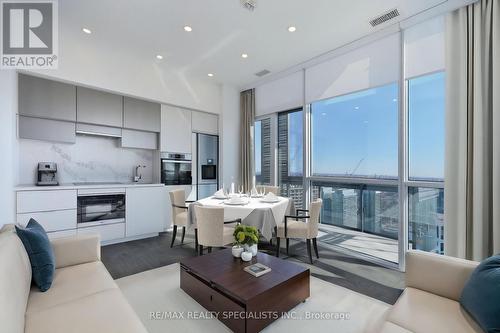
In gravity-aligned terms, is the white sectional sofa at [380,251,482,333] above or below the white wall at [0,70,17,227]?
below

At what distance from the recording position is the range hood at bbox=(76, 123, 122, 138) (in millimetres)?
4043

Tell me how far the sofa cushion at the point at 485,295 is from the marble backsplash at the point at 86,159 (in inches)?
200

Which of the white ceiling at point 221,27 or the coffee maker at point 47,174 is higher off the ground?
the white ceiling at point 221,27

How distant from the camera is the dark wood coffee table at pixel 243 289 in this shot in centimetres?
182

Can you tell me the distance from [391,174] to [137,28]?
4.15 meters

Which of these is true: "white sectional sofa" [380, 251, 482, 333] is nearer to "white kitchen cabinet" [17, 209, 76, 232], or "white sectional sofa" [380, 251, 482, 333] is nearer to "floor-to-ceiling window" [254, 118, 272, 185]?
"floor-to-ceiling window" [254, 118, 272, 185]

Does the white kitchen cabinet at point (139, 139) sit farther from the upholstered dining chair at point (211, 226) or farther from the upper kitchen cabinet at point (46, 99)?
the upholstered dining chair at point (211, 226)

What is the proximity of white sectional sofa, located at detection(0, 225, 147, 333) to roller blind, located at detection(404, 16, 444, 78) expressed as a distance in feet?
12.9

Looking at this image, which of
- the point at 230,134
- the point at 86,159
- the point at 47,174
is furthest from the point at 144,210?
the point at 230,134

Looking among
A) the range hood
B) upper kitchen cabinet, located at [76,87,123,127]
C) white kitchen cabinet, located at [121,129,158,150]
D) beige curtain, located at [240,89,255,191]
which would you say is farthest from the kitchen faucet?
beige curtain, located at [240,89,255,191]

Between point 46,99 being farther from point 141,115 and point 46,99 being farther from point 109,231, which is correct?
point 109,231

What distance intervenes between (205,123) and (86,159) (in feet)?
7.98

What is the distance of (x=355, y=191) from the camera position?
155 inches

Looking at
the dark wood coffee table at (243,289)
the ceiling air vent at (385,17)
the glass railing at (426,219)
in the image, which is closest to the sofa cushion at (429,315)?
the dark wood coffee table at (243,289)
